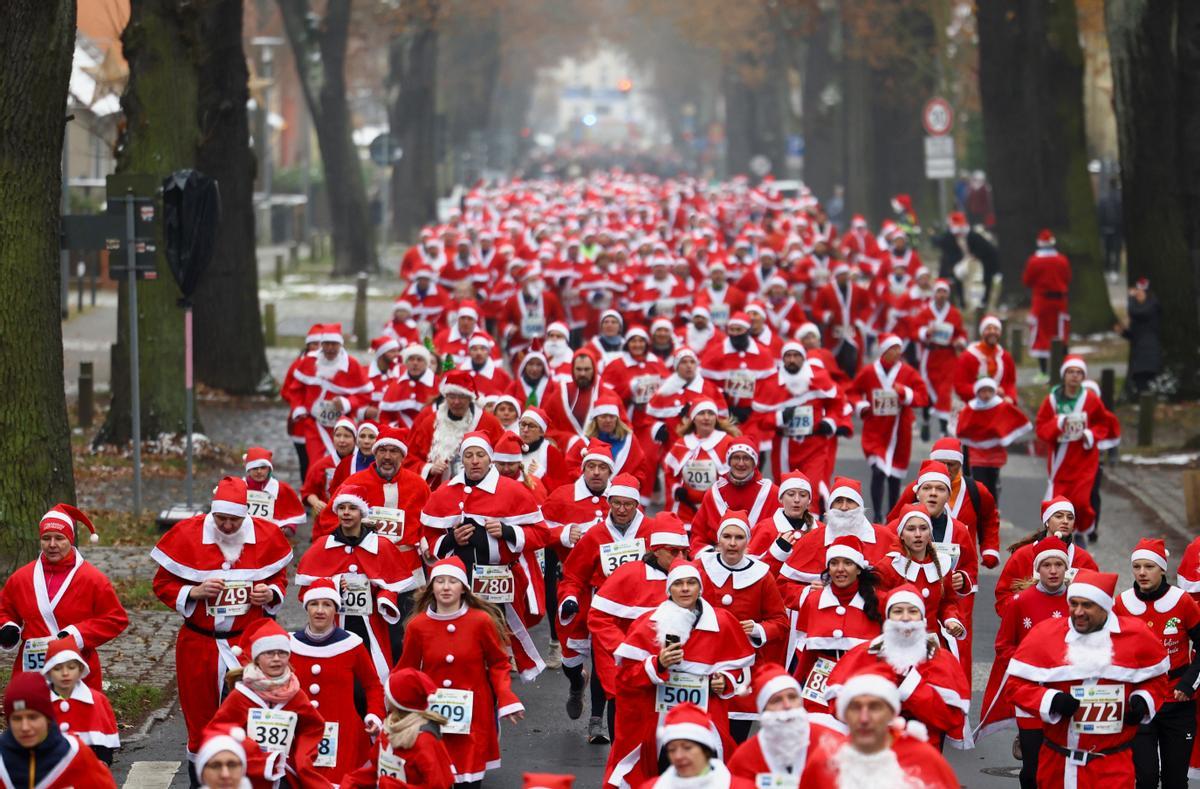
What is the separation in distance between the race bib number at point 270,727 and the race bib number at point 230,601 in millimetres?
2024

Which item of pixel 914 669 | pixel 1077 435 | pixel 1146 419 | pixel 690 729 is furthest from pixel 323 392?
pixel 690 729

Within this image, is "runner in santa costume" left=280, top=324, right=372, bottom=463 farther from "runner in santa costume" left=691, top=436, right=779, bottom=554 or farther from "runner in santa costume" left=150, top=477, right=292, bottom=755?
"runner in santa costume" left=150, top=477, right=292, bottom=755

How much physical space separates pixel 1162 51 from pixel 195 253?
1291cm

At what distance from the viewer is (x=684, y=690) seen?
979cm

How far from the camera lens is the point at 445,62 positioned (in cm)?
7706

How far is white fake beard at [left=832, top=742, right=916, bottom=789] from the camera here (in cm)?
684

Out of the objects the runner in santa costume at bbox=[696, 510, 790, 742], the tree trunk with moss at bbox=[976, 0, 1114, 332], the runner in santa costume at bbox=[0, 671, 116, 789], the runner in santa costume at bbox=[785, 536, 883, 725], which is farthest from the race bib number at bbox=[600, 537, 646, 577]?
the tree trunk with moss at bbox=[976, 0, 1114, 332]

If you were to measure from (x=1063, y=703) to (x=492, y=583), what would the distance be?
3955 millimetres

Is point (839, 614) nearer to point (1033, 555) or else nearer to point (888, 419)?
point (1033, 555)

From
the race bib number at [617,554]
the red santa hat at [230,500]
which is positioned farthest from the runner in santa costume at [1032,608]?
the red santa hat at [230,500]

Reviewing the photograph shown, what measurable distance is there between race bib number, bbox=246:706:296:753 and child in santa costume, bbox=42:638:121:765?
73 centimetres

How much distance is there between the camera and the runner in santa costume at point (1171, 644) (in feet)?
33.8

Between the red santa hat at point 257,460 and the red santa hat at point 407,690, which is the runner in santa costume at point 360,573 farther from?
the red santa hat at point 407,690

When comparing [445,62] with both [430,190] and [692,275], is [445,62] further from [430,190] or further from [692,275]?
[692,275]
